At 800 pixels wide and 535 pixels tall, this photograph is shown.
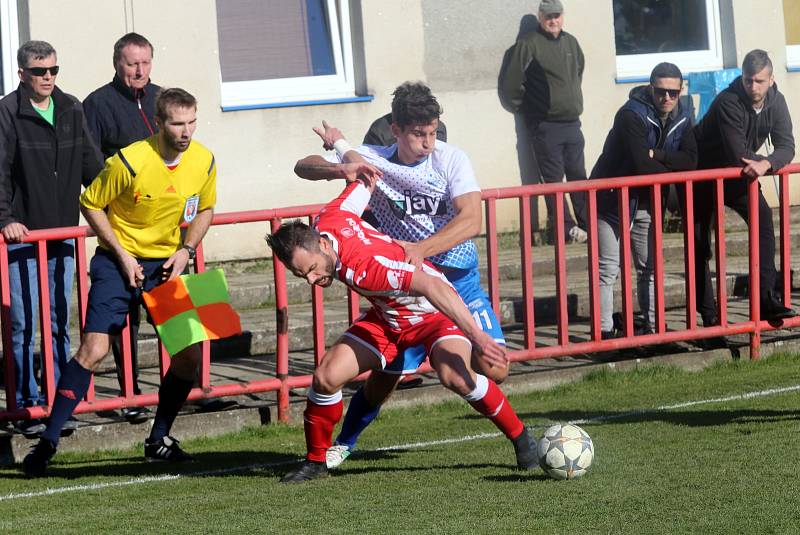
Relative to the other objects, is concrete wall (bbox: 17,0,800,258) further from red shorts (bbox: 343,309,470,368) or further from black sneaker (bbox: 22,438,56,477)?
red shorts (bbox: 343,309,470,368)

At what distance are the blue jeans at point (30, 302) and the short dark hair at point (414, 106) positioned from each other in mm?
2183

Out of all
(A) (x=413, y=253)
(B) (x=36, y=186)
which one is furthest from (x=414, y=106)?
(B) (x=36, y=186)

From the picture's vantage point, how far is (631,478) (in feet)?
22.4

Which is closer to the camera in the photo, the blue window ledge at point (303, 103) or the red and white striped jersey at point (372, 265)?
the red and white striped jersey at point (372, 265)

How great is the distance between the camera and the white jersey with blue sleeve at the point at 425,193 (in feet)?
25.0

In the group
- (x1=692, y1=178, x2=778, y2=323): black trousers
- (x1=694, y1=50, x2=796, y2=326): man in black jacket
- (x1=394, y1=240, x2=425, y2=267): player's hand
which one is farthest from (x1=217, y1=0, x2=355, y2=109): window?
(x1=394, y1=240, x2=425, y2=267): player's hand

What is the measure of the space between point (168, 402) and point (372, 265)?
183 cm

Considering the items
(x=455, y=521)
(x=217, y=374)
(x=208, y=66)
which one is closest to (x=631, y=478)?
(x=455, y=521)

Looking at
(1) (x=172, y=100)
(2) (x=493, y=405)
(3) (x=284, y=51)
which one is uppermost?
(3) (x=284, y=51)

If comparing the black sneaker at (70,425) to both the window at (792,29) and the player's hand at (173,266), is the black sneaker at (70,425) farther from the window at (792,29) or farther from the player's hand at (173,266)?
the window at (792,29)

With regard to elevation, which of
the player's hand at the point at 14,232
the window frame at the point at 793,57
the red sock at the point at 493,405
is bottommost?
the red sock at the point at 493,405

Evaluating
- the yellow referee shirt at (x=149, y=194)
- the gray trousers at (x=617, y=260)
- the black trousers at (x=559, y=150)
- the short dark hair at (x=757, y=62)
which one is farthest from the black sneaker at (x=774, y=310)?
the yellow referee shirt at (x=149, y=194)

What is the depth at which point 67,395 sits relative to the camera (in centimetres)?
770

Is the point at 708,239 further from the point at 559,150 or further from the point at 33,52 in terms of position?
the point at 33,52
